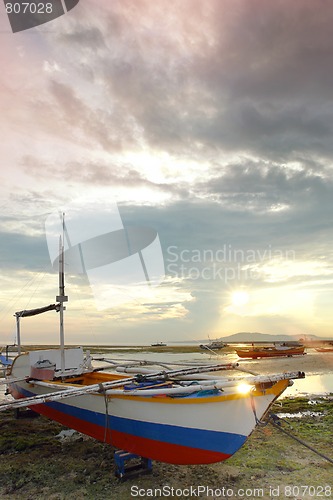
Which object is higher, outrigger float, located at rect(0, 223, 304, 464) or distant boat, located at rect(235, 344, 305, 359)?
outrigger float, located at rect(0, 223, 304, 464)

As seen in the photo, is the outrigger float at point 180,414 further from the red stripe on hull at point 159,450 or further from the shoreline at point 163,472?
the shoreline at point 163,472

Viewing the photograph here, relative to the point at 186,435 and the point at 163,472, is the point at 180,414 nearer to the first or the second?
the point at 186,435

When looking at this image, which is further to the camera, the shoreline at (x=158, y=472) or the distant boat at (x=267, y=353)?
the distant boat at (x=267, y=353)

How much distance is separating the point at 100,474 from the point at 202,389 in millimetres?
3828

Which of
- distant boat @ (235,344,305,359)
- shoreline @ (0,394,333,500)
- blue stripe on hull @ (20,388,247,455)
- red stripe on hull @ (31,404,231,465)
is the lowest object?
distant boat @ (235,344,305,359)

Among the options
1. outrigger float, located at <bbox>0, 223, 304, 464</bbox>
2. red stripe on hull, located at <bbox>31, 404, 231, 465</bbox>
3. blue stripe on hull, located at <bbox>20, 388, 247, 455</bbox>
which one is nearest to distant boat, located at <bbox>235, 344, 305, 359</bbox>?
outrigger float, located at <bbox>0, 223, 304, 464</bbox>

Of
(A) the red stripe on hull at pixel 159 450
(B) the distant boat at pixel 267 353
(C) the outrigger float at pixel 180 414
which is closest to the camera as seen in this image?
(C) the outrigger float at pixel 180 414

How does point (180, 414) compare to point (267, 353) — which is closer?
point (180, 414)

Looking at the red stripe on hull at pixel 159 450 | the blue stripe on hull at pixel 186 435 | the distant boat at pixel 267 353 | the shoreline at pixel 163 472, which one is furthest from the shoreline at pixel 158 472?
the distant boat at pixel 267 353

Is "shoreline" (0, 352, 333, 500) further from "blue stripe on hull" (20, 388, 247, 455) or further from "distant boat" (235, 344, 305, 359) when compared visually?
"distant boat" (235, 344, 305, 359)

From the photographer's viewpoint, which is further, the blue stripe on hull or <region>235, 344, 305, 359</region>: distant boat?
<region>235, 344, 305, 359</region>: distant boat

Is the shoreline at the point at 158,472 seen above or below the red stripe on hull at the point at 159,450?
below

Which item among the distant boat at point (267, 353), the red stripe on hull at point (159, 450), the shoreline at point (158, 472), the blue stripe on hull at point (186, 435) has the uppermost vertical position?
the blue stripe on hull at point (186, 435)

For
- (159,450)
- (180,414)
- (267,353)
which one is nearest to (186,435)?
(180,414)
